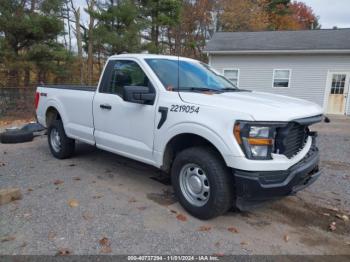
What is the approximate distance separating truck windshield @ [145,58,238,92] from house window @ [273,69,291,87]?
12533mm

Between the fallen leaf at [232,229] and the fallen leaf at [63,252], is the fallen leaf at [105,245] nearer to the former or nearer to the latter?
the fallen leaf at [63,252]

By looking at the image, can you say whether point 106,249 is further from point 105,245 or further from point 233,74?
point 233,74

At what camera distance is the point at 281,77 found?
16234mm

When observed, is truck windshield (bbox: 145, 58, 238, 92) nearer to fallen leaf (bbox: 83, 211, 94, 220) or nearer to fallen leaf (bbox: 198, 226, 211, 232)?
fallen leaf (bbox: 198, 226, 211, 232)

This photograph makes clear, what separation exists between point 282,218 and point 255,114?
159cm

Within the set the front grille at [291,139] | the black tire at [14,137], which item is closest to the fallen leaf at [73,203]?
the front grille at [291,139]

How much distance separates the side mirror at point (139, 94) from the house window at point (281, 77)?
13847 mm

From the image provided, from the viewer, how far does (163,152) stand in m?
3.91

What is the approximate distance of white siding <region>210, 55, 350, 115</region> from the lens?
15426 millimetres

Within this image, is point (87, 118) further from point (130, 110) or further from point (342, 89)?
point (342, 89)

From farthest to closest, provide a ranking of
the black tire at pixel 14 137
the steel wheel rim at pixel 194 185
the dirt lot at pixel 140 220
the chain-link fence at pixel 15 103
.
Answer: the chain-link fence at pixel 15 103 → the black tire at pixel 14 137 → the steel wheel rim at pixel 194 185 → the dirt lot at pixel 140 220

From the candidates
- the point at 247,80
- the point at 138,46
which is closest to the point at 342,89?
the point at 247,80

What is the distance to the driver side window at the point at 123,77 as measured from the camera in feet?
14.2

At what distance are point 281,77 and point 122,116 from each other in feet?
45.3
